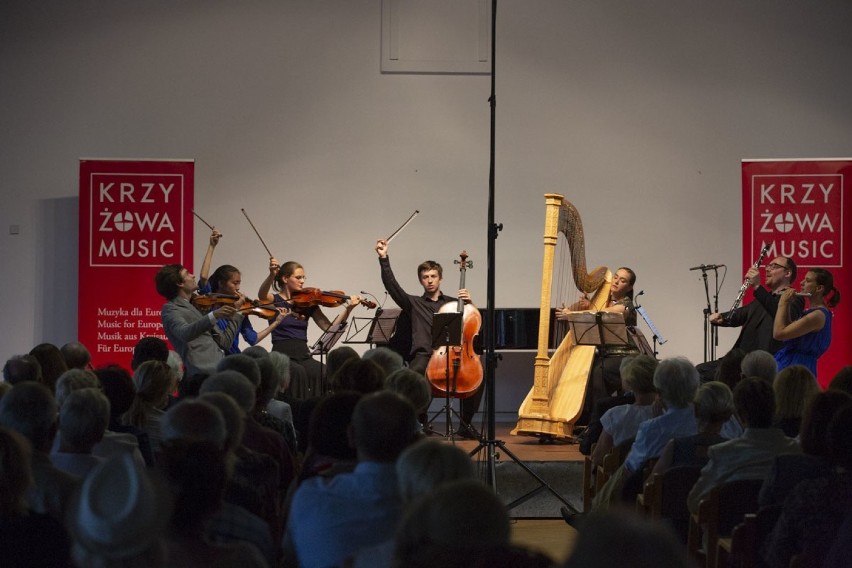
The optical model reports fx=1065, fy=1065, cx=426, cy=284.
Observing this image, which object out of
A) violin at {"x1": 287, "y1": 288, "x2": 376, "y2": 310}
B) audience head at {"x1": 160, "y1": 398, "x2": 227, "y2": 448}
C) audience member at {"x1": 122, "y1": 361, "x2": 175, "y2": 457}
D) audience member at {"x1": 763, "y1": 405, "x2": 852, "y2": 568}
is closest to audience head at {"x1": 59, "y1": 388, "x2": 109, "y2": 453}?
audience head at {"x1": 160, "y1": 398, "x2": 227, "y2": 448}

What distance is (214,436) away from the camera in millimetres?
2494

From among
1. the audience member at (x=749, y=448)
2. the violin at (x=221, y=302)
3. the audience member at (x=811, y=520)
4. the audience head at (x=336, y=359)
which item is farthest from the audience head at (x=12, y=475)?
the violin at (x=221, y=302)

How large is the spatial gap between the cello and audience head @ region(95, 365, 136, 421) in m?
3.30

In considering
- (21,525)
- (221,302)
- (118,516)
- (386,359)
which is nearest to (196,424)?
(21,525)

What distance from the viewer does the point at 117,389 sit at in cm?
367

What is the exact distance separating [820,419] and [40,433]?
6.60 ft

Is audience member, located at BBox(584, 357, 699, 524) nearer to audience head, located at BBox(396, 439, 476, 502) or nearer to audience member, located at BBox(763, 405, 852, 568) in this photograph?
audience member, located at BBox(763, 405, 852, 568)

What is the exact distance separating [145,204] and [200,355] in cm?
247

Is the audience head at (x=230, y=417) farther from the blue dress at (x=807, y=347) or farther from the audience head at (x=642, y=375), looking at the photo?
the blue dress at (x=807, y=347)

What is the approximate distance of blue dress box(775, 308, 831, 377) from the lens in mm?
6613

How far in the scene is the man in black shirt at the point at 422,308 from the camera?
24.7ft

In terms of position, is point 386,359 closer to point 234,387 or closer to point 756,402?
point 234,387

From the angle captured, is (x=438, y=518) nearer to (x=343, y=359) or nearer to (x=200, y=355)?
(x=343, y=359)

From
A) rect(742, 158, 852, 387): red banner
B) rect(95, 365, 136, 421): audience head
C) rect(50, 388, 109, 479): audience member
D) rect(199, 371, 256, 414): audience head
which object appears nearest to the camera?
rect(50, 388, 109, 479): audience member
